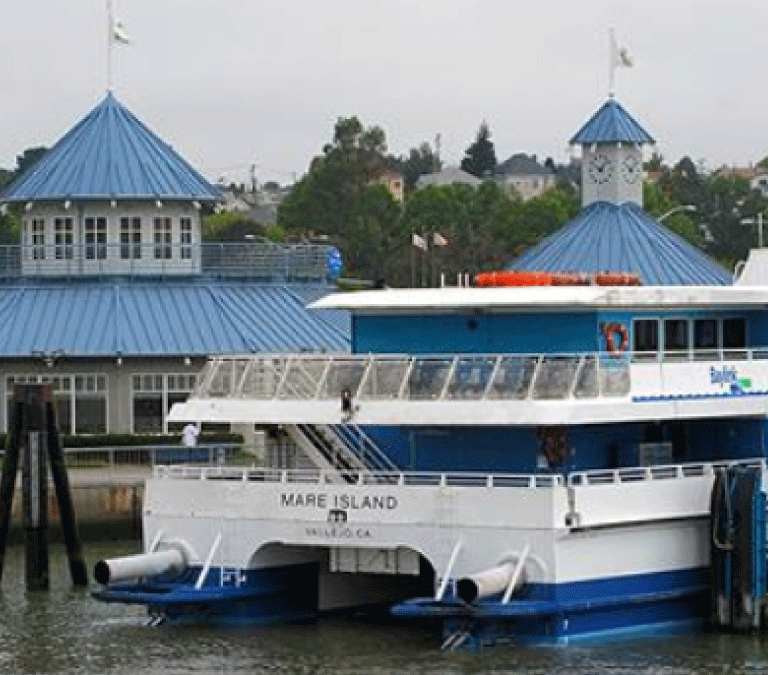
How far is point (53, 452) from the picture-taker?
49031mm

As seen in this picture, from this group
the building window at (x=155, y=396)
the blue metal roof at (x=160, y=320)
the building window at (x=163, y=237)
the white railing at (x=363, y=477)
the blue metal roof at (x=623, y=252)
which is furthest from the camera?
the blue metal roof at (x=623, y=252)

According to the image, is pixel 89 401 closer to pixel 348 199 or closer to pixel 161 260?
pixel 161 260

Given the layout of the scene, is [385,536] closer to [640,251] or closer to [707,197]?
[640,251]

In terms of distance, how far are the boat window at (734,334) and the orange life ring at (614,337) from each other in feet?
9.43

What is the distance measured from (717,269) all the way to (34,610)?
3685cm

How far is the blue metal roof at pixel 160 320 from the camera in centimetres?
6556

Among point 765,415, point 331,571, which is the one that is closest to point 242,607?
point 331,571

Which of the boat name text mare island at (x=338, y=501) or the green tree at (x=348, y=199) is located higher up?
the green tree at (x=348, y=199)

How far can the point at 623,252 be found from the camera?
Result: 7669 cm

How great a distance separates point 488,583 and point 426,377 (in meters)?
3.86

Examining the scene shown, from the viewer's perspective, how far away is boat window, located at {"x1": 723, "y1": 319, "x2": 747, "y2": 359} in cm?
4369

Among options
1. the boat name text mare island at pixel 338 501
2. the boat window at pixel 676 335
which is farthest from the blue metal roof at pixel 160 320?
the boat name text mare island at pixel 338 501

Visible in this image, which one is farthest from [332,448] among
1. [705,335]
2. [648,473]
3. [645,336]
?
[705,335]

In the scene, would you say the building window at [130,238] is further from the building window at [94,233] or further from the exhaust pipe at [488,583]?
the exhaust pipe at [488,583]
